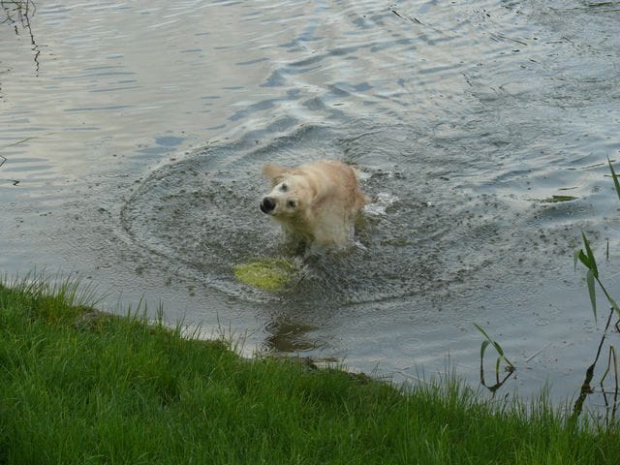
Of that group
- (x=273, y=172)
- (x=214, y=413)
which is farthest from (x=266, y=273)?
(x=214, y=413)

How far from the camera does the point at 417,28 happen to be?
45.3 ft

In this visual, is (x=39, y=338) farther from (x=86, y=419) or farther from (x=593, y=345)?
(x=593, y=345)

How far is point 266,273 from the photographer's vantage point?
7664 millimetres

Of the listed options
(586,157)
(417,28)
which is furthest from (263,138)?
(417,28)

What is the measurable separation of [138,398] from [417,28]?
10.6 meters

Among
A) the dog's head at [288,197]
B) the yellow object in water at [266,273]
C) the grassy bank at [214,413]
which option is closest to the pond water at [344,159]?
the yellow object in water at [266,273]

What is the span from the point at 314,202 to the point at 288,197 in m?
0.47

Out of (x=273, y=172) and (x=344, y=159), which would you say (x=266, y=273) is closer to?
(x=273, y=172)

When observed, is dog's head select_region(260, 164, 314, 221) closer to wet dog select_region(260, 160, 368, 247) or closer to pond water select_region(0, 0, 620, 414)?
wet dog select_region(260, 160, 368, 247)

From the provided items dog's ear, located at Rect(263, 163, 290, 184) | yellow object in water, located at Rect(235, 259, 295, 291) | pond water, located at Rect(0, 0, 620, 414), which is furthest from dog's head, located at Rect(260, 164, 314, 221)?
pond water, located at Rect(0, 0, 620, 414)

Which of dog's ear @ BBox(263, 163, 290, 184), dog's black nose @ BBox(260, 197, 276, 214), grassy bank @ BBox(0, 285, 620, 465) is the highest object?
grassy bank @ BBox(0, 285, 620, 465)

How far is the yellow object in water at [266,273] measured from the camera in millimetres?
7484

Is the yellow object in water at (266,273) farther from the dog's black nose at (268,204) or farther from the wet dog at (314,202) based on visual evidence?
the dog's black nose at (268,204)

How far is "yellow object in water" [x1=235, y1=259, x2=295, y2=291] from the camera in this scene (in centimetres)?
748
